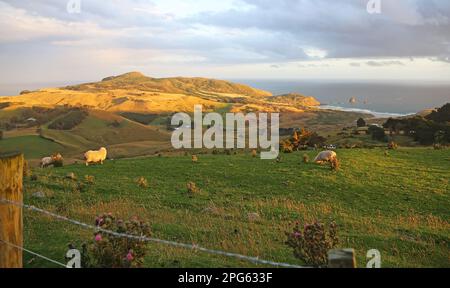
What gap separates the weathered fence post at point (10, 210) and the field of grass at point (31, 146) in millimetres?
48042

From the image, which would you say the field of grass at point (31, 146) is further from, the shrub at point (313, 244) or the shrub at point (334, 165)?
the shrub at point (313, 244)

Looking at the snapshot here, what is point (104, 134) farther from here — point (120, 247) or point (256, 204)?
point (120, 247)

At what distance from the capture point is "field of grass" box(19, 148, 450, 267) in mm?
9711

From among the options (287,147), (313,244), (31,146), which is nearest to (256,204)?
(313,244)

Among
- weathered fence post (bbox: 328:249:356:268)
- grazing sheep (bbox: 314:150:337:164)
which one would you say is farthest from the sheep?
weathered fence post (bbox: 328:249:356:268)

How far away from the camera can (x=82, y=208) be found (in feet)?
41.7

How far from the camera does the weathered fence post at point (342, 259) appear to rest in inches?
155

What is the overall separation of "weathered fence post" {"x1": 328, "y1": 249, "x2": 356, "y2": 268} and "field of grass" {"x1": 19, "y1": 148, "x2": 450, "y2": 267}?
432 centimetres

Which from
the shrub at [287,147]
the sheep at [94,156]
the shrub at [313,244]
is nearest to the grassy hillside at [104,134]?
the shrub at [287,147]

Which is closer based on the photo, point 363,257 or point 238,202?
point 363,257

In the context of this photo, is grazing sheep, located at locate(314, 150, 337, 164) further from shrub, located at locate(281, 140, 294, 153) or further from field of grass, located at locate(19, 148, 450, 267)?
shrub, located at locate(281, 140, 294, 153)
